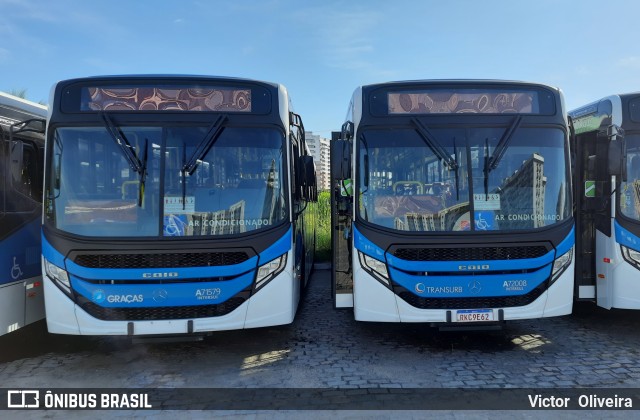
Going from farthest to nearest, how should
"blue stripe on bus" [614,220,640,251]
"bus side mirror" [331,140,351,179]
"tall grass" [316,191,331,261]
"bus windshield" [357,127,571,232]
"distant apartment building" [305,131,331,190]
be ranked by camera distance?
"distant apartment building" [305,131,331,190] → "tall grass" [316,191,331,261] → "blue stripe on bus" [614,220,640,251] → "bus side mirror" [331,140,351,179] → "bus windshield" [357,127,571,232]

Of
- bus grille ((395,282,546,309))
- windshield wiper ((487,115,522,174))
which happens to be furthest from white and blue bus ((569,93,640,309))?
bus grille ((395,282,546,309))

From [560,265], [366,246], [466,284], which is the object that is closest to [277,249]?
[366,246]

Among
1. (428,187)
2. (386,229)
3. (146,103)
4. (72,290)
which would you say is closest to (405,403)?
(386,229)

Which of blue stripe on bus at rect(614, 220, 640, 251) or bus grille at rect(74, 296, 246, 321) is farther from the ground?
blue stripe on bus at rect(614, 220, 640, 251)

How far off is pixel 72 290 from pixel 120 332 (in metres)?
0.72

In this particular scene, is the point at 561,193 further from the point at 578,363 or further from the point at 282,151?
the point at 282,151

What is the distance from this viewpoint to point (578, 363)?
18.5 feet

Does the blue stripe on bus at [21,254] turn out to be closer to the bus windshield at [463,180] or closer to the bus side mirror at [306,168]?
the bus side mirror at [306,168]

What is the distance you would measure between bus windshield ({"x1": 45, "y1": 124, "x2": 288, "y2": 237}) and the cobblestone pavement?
1.65 meters

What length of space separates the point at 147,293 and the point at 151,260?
0.37m

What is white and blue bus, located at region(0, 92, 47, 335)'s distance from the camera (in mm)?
5555

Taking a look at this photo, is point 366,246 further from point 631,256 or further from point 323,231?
point 323,231

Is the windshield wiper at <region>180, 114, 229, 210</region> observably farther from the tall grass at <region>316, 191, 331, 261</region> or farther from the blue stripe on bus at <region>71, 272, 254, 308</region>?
the tall grass at <region>316, 191, 331, 261</region>

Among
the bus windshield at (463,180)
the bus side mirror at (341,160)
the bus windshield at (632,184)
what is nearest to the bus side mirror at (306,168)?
the bus side mirror at (341,160)
